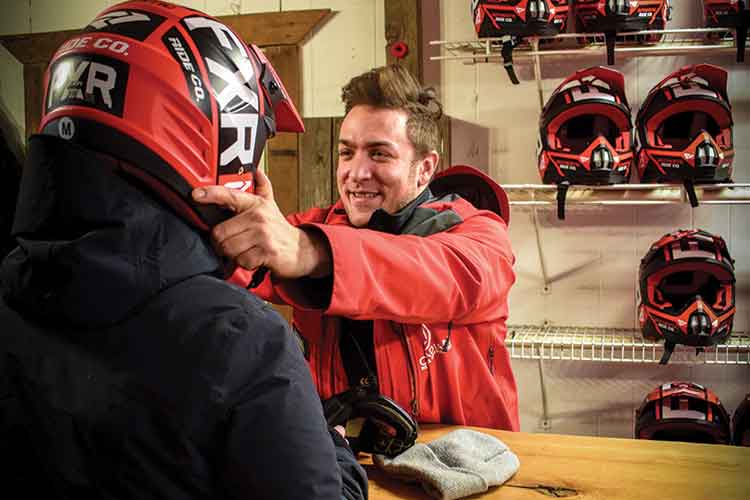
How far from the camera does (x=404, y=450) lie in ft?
4.17

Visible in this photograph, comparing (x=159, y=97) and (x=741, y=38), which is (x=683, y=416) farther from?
(x=159, y=97)

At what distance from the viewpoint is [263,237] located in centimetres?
102

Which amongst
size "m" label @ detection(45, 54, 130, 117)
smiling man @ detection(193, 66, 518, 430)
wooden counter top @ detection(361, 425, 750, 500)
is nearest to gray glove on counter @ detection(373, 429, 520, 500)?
wooden counter top @ detection(361, 425, 750, 500)

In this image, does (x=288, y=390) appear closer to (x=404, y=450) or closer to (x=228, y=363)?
(x=228, y=363)

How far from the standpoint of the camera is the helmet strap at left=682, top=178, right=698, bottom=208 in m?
2.90

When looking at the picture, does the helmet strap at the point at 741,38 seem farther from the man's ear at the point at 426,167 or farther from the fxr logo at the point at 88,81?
the fxr logo at the point at 88,81

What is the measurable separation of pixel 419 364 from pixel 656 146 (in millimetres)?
1857

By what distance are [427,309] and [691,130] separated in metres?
2.18

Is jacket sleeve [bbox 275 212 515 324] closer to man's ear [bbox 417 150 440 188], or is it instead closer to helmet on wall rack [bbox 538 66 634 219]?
man's ear [bbox 417 150 440 188]

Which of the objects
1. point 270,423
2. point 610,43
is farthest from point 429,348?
point 610,43

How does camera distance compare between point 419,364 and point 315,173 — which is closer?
point 419,364

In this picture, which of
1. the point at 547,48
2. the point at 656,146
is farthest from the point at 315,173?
the point at 656,146

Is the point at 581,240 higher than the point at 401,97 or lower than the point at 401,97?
lower

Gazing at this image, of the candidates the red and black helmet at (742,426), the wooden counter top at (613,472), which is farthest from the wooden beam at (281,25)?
the wooden counter top at (613,472)
